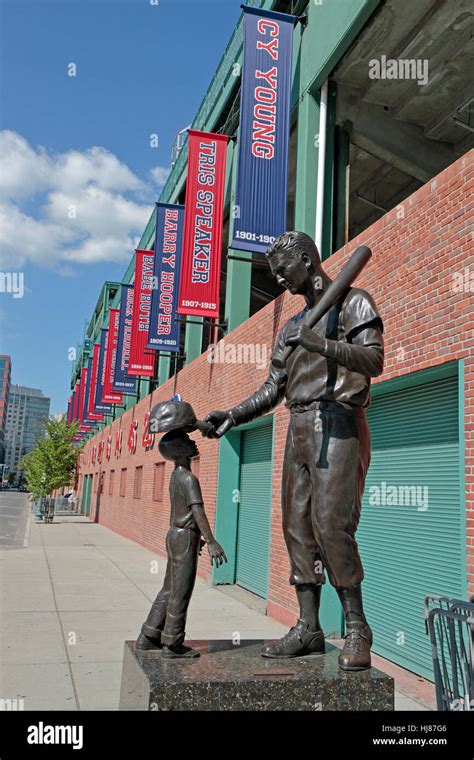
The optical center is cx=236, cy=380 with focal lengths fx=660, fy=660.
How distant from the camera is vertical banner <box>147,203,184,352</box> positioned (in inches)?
606

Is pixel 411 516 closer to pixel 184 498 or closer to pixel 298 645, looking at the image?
pixel 298 645

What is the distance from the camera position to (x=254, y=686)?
10.1 ft

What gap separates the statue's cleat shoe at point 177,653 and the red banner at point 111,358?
66.6ft

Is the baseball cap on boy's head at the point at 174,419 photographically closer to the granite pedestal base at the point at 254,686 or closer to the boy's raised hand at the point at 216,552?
the boy's raised hand at the point at 216,552

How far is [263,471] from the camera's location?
11.1 meters

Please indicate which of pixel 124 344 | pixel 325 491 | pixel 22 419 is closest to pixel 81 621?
pixel 325 491

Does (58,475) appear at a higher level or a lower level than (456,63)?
lower

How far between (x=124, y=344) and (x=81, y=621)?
1339 cm

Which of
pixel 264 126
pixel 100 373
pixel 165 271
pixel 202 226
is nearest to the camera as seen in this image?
pixel 264 126

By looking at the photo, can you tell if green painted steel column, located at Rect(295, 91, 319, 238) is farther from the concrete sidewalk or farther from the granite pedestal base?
the granite pedestal base

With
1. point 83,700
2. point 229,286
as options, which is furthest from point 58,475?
point 83,700

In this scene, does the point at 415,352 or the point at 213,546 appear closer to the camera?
the point at 213,546
